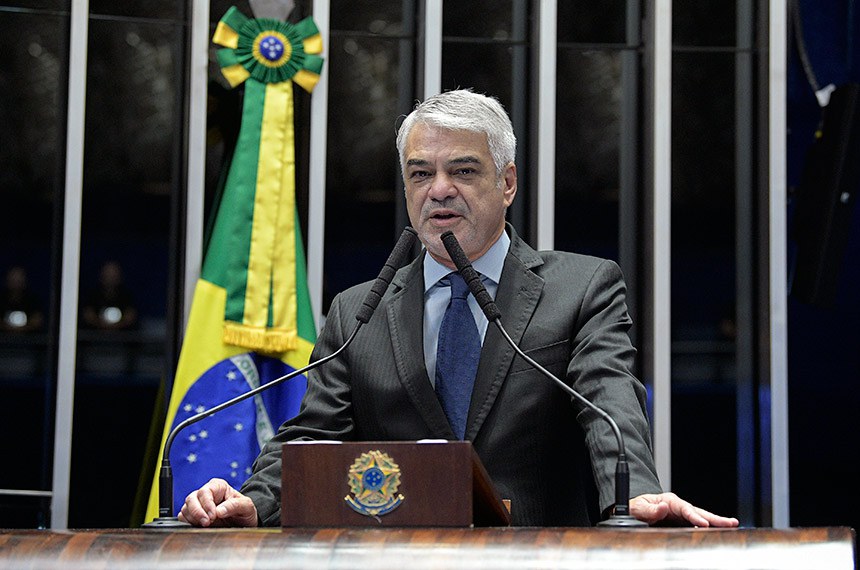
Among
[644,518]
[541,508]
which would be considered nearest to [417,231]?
[541,508]

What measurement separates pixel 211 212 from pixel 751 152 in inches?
75.9

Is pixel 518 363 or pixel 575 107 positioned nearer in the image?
pixel 518 363

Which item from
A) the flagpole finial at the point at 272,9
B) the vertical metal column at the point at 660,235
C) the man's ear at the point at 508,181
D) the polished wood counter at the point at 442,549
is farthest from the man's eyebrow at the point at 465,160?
the vertical metal column at the point at 660,235

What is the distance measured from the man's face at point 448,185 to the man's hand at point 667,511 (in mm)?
687

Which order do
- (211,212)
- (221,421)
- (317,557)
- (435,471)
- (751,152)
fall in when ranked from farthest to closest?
(751,152), (211,212), (221,421), (435,471), (317,557)

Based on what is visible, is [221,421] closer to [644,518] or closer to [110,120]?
[110,120]

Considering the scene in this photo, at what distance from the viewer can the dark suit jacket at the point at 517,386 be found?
228 centimetres

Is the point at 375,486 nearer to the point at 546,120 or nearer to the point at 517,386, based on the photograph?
the point at 517,386

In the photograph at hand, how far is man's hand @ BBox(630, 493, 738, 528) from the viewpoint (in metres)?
1.81

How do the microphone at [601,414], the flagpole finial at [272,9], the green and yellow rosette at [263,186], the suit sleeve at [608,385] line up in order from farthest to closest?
the flagpole finial at [272,9] < the green and yellow rosette at [263,186] < the suit sleeve at [608,385] < the microphone at [601,414]

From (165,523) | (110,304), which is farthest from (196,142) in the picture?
(165,523)

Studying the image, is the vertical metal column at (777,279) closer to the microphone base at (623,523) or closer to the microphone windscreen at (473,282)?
the microphone windscreen at (473,282)

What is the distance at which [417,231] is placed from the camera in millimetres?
2400

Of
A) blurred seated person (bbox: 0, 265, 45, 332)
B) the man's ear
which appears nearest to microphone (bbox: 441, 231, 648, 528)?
the man's ear
